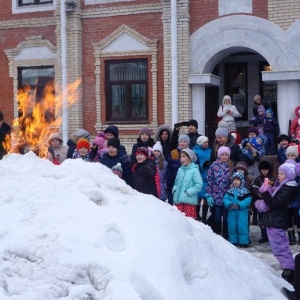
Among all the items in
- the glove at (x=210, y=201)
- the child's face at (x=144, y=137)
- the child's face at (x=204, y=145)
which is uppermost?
the child's face at (x=144, y=137)

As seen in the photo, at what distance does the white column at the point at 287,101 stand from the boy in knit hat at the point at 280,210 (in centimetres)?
606

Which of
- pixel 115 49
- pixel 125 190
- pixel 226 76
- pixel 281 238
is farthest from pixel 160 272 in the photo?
pixel 226 76

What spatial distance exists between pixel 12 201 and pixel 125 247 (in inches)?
41.4

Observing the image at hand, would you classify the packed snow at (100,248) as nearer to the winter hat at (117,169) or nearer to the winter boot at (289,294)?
the winter boot at (289,294)

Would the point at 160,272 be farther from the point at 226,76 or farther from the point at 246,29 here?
the point at 226,76

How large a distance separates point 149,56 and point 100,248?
10.3 m

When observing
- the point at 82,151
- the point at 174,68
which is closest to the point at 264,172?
the point at 82,151

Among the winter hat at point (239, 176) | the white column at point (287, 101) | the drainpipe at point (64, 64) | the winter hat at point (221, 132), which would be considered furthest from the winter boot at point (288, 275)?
the drainpipe at point (64, 64)

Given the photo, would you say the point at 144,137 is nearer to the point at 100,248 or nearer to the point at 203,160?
the point at 203,160

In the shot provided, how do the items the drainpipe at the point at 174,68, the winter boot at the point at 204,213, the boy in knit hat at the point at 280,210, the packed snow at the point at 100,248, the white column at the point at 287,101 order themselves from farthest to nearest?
the drainpipe at the point at 174,68 < the white column at the point at 287,101 < the winter boot at the point at 204,213 < the boy in knit hat at the point at 280,210 < the packed snow at the point at 100,248

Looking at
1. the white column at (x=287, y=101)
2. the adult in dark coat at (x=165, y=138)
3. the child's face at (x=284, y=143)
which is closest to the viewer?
the adult in dark coat at (x=165, y=138)

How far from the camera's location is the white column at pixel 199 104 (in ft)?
42.9

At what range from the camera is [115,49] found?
13688 mm

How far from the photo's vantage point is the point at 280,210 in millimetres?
6406
